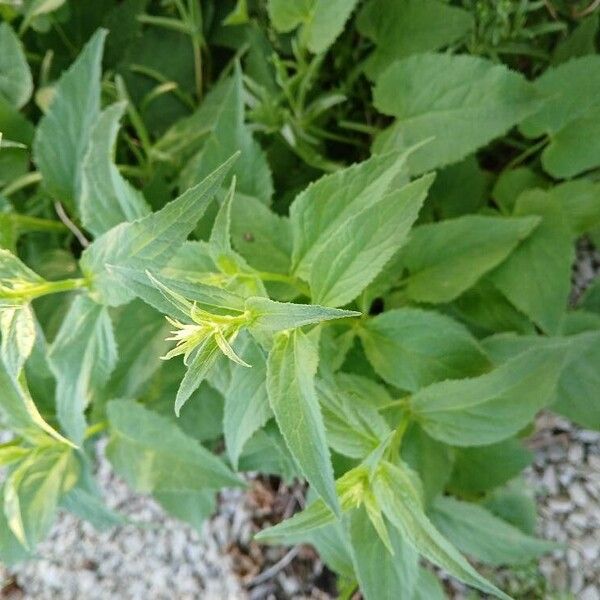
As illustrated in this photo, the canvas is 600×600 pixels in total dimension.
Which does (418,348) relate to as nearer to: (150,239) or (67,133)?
(150,239)

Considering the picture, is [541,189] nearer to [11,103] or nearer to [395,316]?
[395,316]

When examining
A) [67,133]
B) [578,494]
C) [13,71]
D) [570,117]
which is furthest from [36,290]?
[578,494]

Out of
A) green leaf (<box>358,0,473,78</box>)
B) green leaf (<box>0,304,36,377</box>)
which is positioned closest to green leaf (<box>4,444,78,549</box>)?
green leaf (<box>0,304,36,377</box>)

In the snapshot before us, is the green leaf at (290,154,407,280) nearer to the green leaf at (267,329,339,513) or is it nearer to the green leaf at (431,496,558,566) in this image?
the green leaf at (267,329,339,513)

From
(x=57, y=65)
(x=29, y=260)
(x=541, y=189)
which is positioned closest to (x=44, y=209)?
(x=29, y=260)

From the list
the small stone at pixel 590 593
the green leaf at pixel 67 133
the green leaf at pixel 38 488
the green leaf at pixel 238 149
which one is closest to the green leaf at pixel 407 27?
the green leaf at pixel 238 149

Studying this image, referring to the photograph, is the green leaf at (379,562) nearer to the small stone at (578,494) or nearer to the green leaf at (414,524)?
the green leaf at (414,524)
